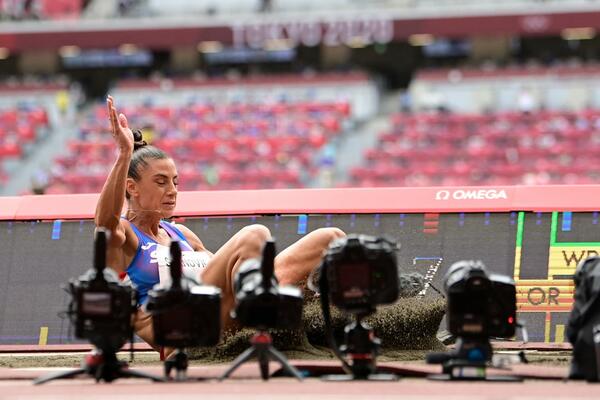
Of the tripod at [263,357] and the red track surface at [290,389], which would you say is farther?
the tripod at [263,357]

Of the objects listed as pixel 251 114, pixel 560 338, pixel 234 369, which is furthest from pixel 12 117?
pixel 234 369

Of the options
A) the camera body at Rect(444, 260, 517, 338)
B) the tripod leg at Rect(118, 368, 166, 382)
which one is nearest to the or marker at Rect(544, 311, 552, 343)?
the camera body at Rect(444, 260, 517, 338)

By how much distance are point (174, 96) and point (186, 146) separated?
4437 mm

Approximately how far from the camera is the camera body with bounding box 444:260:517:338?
15.7ft

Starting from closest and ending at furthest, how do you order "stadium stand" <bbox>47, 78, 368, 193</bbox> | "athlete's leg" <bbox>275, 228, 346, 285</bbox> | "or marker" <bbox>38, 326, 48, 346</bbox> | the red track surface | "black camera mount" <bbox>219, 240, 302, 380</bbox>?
the red track surface < "black camera mount" <bbox>219, 240, 302, 380</bbox> < "athlete's leg" <bbox>275, 228, 346, 285</bbox> < "or marker" <bbox>38, 326, 48, 346</bbox> < "stadium stand" <bbox>47, 78, 368, 193</bbox>

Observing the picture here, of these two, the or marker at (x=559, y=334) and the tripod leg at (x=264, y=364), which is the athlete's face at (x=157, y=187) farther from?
the or marker at (x=559, y=334)

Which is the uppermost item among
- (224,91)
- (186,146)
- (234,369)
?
(224,91)

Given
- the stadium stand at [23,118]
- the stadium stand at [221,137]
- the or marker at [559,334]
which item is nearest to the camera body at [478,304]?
the or marker at [559,334]

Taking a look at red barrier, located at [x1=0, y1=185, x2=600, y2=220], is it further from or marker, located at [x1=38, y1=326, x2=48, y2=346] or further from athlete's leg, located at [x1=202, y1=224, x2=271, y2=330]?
athlete's leg, located at [x1=202, y1=224, x2=271, y2=330]

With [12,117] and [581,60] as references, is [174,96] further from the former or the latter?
[581,60]

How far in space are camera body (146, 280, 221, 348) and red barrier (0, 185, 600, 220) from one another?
10.7 ft

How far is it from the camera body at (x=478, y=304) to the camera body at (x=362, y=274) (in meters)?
0.24

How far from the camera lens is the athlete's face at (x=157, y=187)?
6207 mm

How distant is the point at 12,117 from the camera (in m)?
28.9
